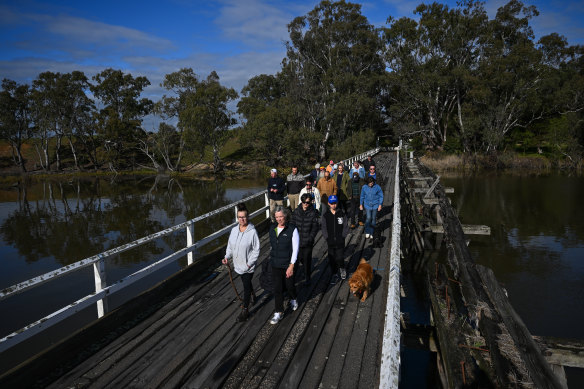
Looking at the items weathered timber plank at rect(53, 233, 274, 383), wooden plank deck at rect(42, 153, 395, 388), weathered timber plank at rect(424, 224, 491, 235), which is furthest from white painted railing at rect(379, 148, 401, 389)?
weathered timber plank at rect(424, 224, 491, 235)

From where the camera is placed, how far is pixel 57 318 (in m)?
4.31

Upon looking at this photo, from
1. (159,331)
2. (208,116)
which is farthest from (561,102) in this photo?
(159,331)

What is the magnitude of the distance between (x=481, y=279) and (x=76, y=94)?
199 ft

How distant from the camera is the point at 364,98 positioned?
42.5 metres

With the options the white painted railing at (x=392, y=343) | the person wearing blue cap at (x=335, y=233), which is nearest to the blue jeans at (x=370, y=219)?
the person wearing blue cap at (x=335, y=233)

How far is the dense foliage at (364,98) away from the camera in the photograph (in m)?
40.2

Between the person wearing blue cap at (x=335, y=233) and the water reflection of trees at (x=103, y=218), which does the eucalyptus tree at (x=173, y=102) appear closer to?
the water reflection of trees at (x=103, y=218)

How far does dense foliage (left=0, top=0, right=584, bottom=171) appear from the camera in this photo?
1582 inches

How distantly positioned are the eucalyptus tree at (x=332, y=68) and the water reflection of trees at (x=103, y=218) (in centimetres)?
1642

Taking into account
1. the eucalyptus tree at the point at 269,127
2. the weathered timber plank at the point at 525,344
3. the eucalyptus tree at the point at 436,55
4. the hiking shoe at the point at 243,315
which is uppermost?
the eucalyptus tree at the point at 436,55

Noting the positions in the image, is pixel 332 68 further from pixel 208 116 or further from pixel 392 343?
pixel 392 343

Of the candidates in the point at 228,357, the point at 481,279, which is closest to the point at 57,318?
the point at 228,357

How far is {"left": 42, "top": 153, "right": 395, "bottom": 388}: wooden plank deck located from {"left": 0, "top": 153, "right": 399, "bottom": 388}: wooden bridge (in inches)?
0.5

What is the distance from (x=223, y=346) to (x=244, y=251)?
1.30 m
